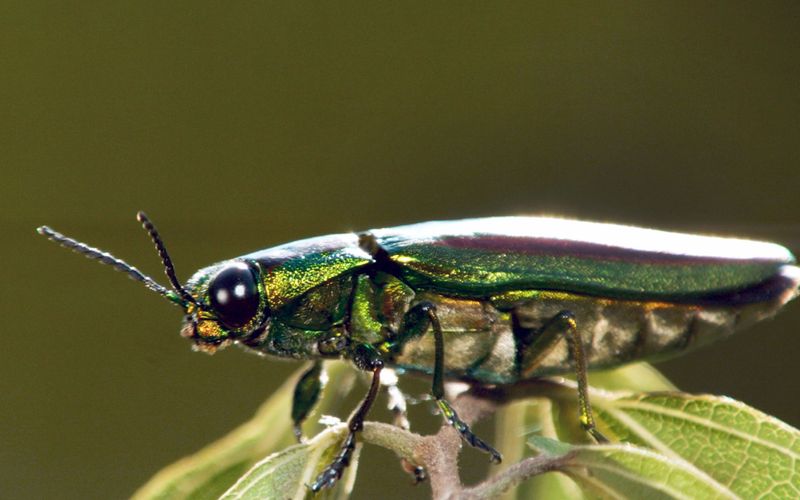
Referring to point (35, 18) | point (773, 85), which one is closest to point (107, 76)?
point (35, 18)

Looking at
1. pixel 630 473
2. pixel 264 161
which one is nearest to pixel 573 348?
pixel 630 473

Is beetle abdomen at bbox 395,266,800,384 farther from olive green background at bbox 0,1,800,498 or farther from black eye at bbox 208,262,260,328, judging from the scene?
olive green background at bbox 0,1,800,498

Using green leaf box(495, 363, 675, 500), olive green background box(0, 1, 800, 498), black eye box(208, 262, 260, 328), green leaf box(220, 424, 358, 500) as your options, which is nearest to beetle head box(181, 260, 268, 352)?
black eye box(208, 262, 260, 328)

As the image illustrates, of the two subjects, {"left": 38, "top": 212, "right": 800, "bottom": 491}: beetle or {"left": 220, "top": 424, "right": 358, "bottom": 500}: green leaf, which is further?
{"left": 38, "top": 212, "right": 800, "bottom": 491}: beetle

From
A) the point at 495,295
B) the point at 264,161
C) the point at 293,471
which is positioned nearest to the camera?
the point at 293,471

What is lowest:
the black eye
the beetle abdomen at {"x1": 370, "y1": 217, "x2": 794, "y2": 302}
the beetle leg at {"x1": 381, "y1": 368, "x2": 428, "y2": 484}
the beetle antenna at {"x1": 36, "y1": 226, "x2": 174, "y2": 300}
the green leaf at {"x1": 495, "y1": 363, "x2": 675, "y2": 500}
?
the green leaf at {"x1": 495, "y1": 363, "x2": 675, "y2": 500}

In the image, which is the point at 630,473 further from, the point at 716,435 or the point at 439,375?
the point at 439,375
